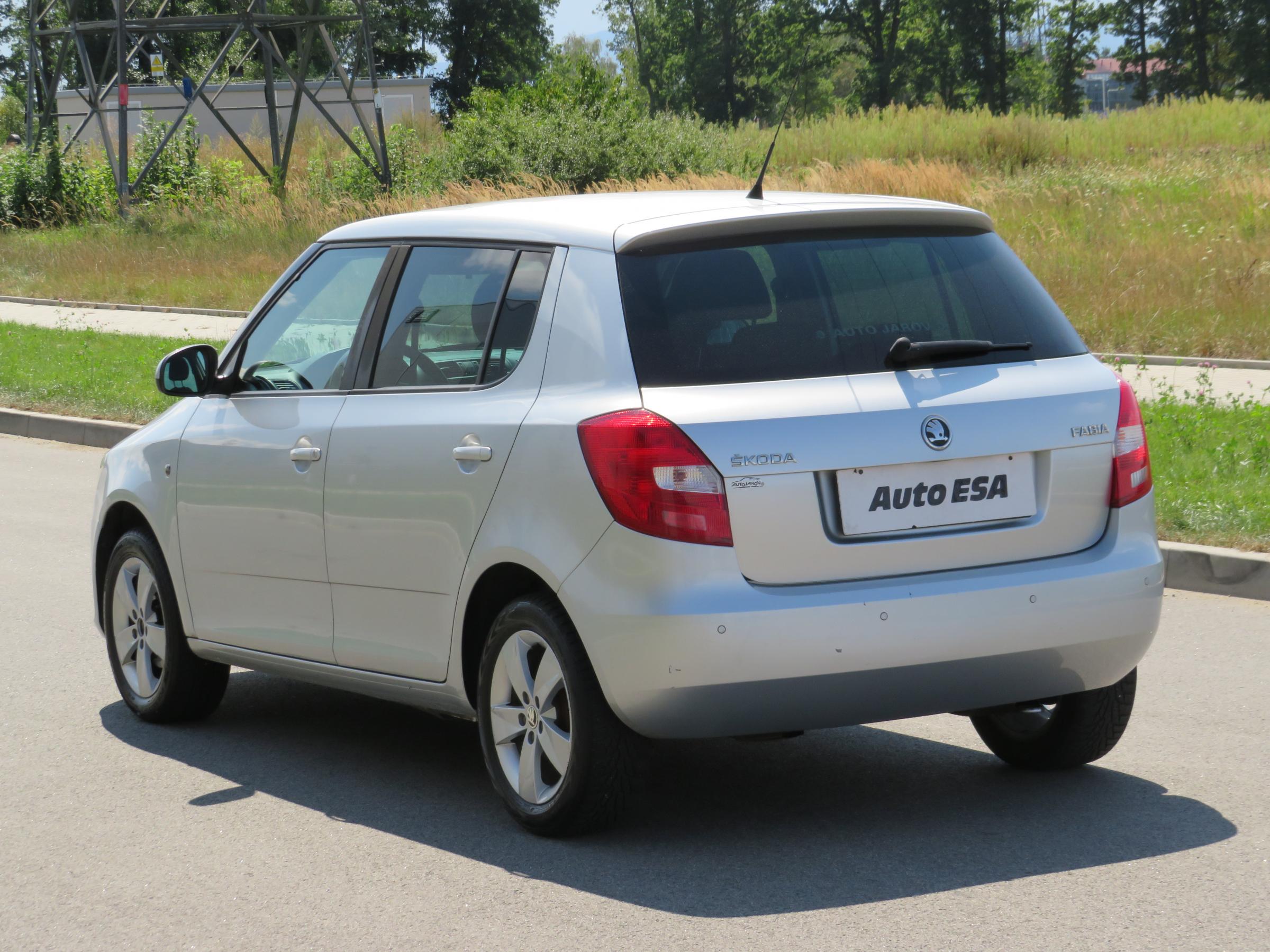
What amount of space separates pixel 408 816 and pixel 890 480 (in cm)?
181

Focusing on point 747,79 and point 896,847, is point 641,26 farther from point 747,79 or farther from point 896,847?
point 896,847

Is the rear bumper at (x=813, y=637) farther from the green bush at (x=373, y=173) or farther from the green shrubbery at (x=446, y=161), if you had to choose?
the green bush at (x=373, y=173)

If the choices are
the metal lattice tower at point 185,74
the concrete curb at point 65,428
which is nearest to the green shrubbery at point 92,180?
the metal lattice tower at point 185,74

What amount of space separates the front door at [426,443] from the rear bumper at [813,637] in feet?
1.87

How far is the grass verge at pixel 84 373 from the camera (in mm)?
15898

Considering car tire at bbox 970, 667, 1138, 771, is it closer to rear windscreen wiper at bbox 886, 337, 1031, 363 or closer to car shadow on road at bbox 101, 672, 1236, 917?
car shadow on road at bbox 101, 672, 1236, 917

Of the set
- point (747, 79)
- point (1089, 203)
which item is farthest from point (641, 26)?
point (1089, 203)

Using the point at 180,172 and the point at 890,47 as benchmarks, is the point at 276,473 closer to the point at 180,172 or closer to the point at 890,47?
the point at 180,172

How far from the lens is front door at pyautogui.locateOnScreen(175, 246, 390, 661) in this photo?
18.1 ft

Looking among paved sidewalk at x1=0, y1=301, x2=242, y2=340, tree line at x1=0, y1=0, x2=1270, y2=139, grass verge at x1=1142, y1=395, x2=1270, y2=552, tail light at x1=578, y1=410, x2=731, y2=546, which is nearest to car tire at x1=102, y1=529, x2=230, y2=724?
tail light at x1=578, y1=410, x2=731, y2=546

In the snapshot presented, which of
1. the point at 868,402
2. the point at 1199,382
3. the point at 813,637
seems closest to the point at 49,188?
Answer: the point at 1199,382

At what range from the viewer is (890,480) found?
445 cm

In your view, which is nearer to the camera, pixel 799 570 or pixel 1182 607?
pixel 799 570

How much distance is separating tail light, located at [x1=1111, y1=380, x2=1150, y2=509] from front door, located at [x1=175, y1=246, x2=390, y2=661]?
232 centimetres
